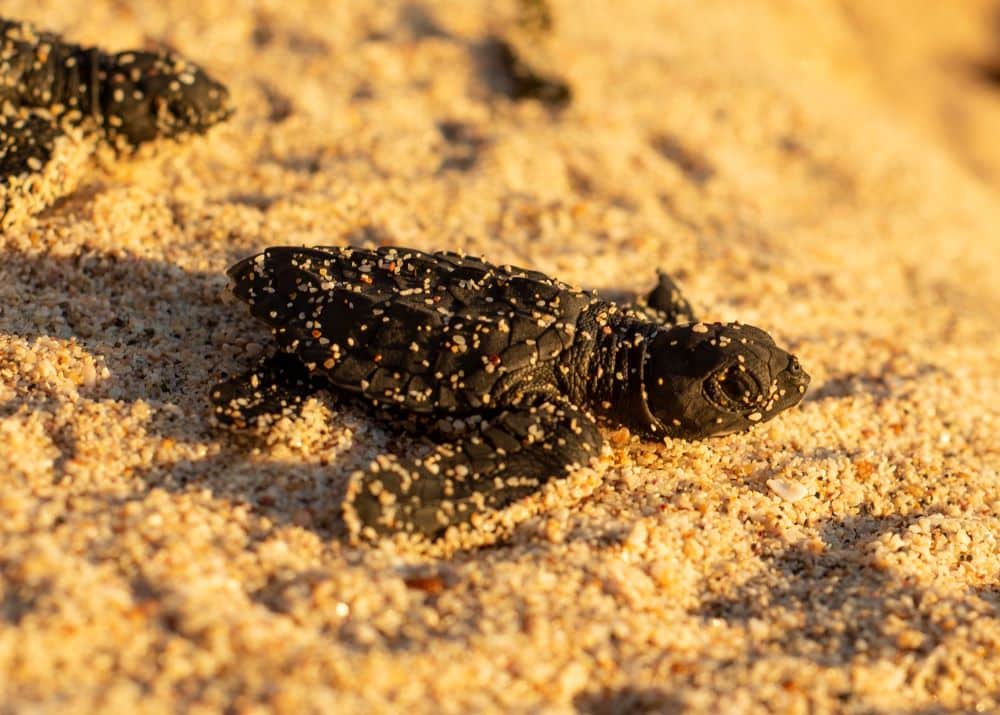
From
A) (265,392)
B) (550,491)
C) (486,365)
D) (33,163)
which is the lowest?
(550,491)

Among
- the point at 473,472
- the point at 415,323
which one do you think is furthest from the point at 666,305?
the point at 473,472

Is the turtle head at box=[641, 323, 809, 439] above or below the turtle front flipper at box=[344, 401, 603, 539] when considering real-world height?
above

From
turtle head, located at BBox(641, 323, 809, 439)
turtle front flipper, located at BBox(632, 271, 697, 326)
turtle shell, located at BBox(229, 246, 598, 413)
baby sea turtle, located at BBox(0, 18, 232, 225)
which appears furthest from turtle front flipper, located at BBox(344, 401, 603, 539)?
Answer: baby sea turtle, located at BBox(0, 18, 232, 225)

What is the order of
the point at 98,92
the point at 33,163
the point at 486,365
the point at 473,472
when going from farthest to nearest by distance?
the point at 98,92
the point at 33,163
the point at 486,365
the point at 473,472

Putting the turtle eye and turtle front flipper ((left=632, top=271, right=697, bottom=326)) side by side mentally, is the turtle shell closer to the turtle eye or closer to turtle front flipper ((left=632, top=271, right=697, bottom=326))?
the turtle eye

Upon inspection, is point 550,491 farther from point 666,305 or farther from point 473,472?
point 666,305

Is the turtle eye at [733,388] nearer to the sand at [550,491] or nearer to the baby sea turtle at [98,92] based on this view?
the sand at [550,491]

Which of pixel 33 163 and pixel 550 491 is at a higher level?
pixel 33 163

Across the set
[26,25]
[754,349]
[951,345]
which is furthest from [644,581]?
[26,25]
